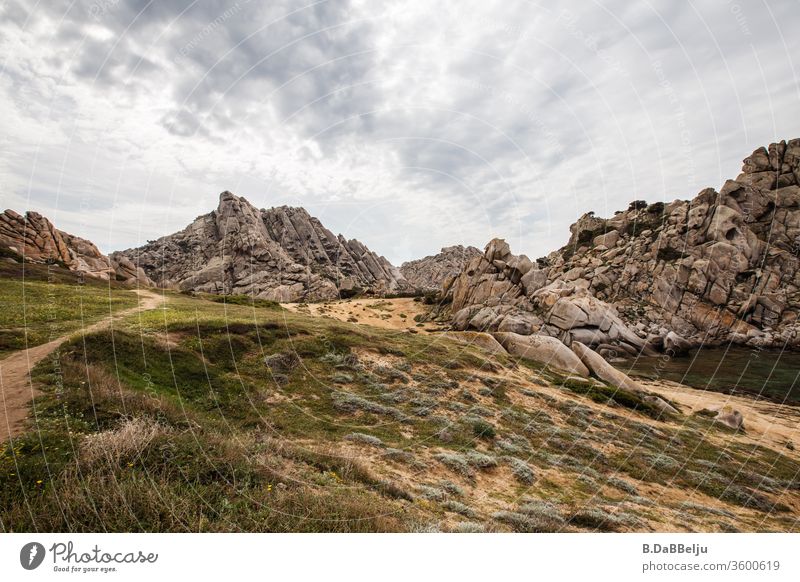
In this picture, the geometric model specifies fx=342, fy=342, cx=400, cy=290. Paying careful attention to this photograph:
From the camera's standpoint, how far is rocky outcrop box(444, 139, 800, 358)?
2000 inches

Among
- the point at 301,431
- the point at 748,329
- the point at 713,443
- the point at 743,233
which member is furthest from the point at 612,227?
the point at 301,431

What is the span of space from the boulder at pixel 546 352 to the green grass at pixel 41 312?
110 feet

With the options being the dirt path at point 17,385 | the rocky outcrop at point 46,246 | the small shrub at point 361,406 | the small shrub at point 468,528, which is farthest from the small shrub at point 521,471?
the rocky outcrop at point 46,246

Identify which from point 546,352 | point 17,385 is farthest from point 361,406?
point 546,352

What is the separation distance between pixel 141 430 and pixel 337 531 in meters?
5.29

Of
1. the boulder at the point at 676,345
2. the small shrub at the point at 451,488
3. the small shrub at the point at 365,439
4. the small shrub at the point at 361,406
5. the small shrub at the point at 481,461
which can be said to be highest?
Answer: the boulder at the point at 676,345

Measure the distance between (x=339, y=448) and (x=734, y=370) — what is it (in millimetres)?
52337

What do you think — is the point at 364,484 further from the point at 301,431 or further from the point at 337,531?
the point at 301,431

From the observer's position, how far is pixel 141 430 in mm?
8047

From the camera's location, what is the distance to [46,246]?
52.8m

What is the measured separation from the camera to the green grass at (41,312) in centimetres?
1526

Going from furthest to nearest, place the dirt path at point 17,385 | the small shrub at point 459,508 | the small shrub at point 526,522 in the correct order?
the small shrub at point 459,508 → the small shrub at point 526,522 → the dirt path at point 17,385

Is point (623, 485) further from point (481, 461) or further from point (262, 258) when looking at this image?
point (262, 258)

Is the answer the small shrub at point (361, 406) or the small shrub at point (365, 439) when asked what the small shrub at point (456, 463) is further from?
the small shrub at point (361, 406)
